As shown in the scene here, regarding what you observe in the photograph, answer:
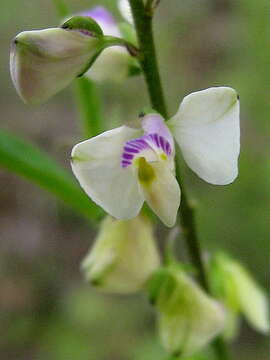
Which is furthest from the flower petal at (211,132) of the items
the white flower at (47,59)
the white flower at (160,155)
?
the white flower at (47,59)

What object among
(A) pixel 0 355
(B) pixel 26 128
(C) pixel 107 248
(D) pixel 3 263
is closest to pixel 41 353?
(A) pixel 0 355

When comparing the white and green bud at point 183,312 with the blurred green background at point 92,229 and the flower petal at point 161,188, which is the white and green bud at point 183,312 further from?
the blurred green background at point 92,229

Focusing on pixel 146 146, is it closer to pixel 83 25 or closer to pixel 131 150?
pixel 131 150

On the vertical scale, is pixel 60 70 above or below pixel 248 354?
above

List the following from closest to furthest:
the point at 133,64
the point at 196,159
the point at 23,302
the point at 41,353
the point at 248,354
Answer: the point at 196,159 < the point at 133,64 < the point at 248,354 < the point at 41,353 < the point at 23,302

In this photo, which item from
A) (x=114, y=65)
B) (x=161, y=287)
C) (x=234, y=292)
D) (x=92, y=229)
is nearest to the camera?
(x=114, y=65)

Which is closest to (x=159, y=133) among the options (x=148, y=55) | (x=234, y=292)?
(x=148, y=55)

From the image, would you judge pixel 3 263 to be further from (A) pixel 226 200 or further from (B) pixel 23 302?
(A) pixel 226 200

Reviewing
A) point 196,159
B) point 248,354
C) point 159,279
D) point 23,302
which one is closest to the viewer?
point 196,159
